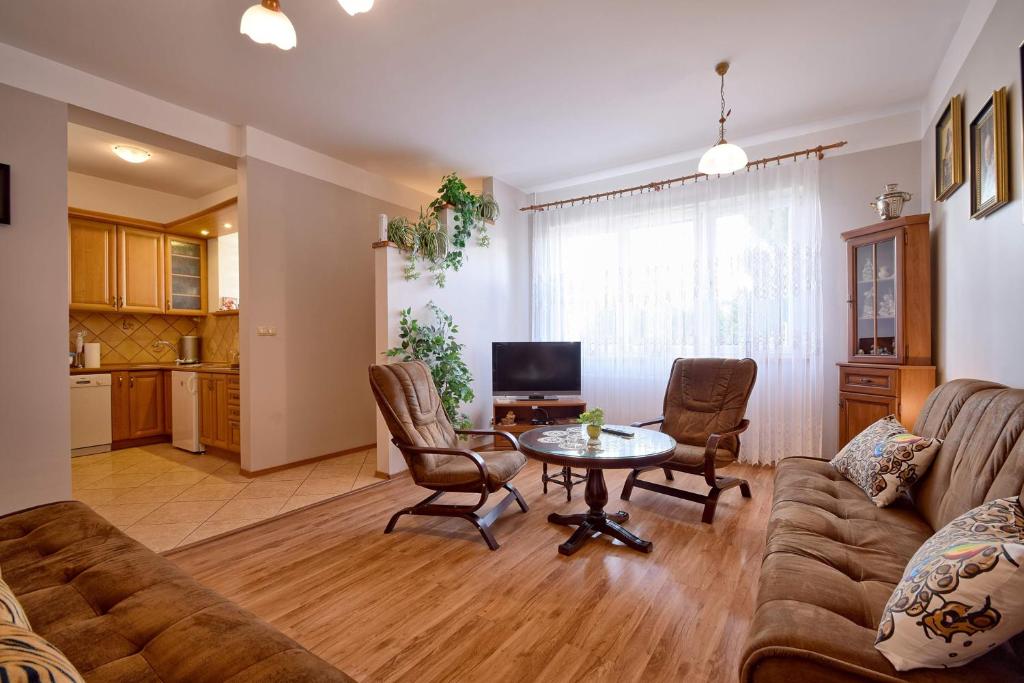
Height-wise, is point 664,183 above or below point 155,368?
above

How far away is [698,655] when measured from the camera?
162cm

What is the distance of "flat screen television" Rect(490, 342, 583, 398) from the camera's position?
4.55 metres

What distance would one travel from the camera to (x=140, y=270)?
507 cm

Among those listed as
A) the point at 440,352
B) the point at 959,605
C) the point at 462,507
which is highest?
the point at 440,352

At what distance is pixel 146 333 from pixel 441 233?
4072 millimetres

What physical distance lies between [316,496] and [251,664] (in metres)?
2.60

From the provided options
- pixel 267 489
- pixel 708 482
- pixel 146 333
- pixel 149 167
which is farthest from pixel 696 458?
pixel 146 333

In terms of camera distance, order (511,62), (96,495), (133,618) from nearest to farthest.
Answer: (133,618) → (511,62) → (96,495)

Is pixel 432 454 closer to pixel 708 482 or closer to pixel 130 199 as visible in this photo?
pixel 708 482

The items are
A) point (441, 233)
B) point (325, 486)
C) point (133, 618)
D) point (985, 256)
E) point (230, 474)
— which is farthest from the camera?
point (441, 233)

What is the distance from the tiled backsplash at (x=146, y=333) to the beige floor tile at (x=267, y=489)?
2380mm

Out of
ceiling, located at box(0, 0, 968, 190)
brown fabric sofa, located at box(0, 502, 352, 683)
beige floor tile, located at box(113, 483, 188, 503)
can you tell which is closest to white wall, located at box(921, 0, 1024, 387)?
ceiling, located at box(0, 0, 968, 190)

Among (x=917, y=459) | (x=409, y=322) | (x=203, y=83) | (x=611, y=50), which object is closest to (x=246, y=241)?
(x=203, y=83)

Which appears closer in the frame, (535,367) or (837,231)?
(837,231)
